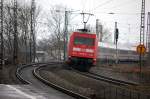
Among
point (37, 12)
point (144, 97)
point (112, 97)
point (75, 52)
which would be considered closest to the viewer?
point (144, 97)

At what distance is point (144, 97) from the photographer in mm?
18188

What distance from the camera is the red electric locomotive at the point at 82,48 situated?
3959cm

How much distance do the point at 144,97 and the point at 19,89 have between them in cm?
874

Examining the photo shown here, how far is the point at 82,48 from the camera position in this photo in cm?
3984

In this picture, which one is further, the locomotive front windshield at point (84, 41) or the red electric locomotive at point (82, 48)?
the locomotive front windshield at point (84, 41)

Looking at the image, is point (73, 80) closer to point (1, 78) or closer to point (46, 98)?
point (1, 78)

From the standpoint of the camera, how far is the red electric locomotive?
39594mm

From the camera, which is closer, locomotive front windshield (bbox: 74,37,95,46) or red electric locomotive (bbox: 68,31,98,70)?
red electric locomotive (bbox: 68,31,98,70)

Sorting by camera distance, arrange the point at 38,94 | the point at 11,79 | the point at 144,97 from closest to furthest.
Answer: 1. the point at 144,97
2. the point at 38,94
3. the point at 11,79

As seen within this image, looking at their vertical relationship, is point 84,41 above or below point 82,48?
above

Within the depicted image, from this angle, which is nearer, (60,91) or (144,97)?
(144,97)

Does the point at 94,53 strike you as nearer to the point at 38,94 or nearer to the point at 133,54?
the point at 38,94

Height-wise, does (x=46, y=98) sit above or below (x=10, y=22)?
below

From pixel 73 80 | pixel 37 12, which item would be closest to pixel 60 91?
pixel 73 80
